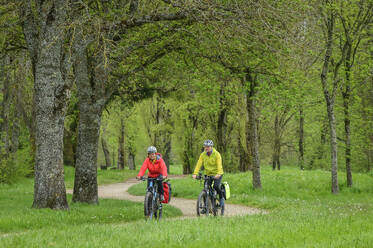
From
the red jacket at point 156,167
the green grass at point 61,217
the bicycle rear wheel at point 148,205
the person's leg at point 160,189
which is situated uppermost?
the red jacket at point 156,167

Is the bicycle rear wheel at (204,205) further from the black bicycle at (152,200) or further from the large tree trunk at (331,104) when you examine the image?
the large tree trunk at (331,104)

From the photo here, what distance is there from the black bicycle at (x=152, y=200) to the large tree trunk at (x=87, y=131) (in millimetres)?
4099

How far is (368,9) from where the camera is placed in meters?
20.2

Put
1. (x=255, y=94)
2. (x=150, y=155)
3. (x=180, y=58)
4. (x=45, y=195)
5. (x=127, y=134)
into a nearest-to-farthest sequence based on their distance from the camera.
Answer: (x=150, y=155) → (x=45, y=195) → (x=180, y=58) → (x=255, y=94) → (x=127, y=134)

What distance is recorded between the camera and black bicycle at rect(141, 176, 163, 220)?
33.2ft

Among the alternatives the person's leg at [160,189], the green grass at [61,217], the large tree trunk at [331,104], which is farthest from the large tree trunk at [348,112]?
the person's leg at [160,189]

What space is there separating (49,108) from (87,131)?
9.06ft

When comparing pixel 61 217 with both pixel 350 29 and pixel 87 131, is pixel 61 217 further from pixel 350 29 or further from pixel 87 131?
pixel 350 29

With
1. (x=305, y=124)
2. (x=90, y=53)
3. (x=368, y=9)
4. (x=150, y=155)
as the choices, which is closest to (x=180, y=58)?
(x=90, y=53)

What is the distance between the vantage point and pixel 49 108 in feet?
36.8

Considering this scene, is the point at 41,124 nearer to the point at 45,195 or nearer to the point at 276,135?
the point at 45,195

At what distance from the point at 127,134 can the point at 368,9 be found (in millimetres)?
28115

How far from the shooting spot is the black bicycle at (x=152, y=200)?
10.1 meters

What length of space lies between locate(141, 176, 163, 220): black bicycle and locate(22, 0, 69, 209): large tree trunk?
2820 millimetres
